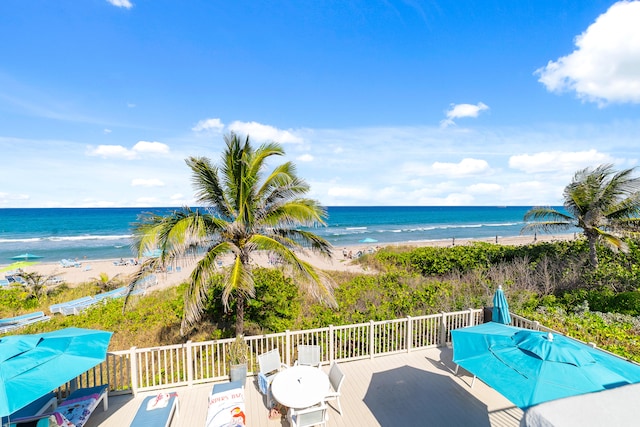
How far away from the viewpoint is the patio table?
4.31 metres

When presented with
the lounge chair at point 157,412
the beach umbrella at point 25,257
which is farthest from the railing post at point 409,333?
the beach umbrella at point 25,257

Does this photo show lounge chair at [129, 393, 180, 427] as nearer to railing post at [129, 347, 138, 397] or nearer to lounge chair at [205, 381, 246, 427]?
lounge chair at [205, 381, 246, 427]

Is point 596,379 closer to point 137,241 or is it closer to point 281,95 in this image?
point 137,241

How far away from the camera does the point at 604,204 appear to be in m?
9.55

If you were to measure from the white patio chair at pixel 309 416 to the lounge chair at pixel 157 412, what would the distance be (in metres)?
1.84

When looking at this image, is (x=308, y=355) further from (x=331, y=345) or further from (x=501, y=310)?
(x=501, y=310)

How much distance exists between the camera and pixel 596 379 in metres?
3.02

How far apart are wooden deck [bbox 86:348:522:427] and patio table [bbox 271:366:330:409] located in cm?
60

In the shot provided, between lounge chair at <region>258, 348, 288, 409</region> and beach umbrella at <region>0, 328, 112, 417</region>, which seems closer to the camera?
beach umbrella at <region>0, 328, 112, 417</region>

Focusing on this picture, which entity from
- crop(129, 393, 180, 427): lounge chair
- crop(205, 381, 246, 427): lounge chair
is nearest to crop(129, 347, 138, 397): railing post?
crop(129, 393, 180, 427): lounge chair

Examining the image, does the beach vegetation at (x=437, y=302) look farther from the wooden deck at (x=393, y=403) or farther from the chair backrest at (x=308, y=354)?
the wooden deck at (x=393, y=403)

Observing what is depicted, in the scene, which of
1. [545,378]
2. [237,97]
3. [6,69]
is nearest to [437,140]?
[237,97]

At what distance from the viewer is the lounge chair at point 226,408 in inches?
162

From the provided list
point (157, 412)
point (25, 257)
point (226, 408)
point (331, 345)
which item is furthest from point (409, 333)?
point (25, 257)
